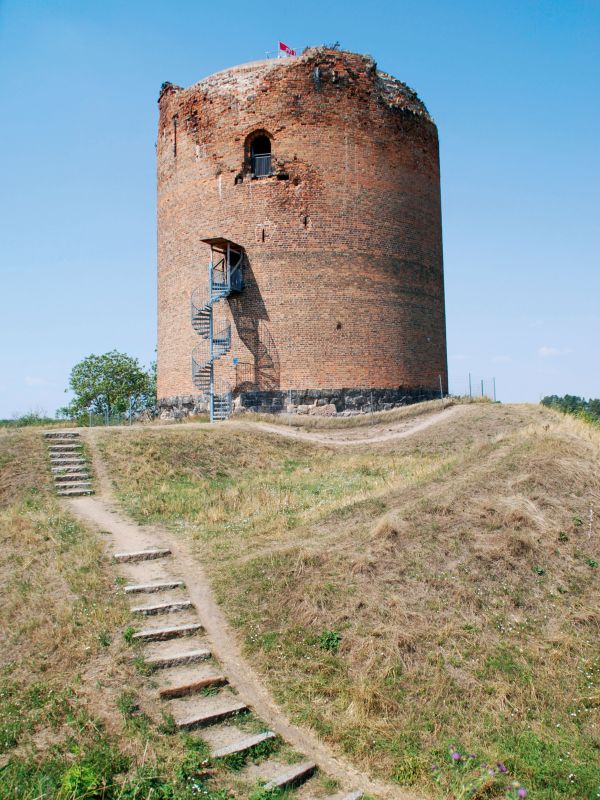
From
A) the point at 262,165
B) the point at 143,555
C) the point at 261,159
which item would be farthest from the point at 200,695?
the point at 261,159

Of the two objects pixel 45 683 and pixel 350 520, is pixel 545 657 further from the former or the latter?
pixel 45 683

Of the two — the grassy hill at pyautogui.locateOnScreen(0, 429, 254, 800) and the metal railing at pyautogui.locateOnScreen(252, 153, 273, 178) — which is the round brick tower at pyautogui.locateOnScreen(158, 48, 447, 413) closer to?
the metal railing at pyautogui.locateOnScreen(252, 153, 273, 178)

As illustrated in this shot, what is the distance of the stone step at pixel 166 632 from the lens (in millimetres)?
6883

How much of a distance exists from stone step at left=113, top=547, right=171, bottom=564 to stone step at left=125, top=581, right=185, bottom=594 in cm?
89

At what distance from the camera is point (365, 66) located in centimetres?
2102

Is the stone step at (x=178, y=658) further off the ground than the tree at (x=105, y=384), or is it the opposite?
the tree at (x=105, y=384)

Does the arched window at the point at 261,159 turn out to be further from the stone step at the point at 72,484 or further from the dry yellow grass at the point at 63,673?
the dry yellow grass at the point at 63,673

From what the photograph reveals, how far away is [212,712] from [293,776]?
0.93 meters

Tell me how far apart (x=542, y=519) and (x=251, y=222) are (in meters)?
13.9

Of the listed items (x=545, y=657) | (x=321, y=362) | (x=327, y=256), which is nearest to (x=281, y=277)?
(x=327, y=256)

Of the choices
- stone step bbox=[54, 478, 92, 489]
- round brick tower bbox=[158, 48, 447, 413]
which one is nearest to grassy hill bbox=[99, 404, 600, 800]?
stone step bbox=[54, 478, 92, 489]

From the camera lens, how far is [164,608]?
297 inches

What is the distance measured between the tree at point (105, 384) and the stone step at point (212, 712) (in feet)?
107

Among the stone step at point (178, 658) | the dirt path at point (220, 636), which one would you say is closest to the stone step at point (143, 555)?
the dirt path at point (220, 636)
